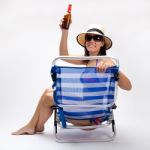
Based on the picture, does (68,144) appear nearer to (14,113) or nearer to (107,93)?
(107,93)

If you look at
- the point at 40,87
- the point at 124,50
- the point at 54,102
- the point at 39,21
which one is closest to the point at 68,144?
the point at 54,102

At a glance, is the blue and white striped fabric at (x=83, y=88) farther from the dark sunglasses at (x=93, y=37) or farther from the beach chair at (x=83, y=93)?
the dark sunglasses at (x=93, y=37)

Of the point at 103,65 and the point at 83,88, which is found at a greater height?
the point at 103,65

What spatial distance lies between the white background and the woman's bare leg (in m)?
0.08

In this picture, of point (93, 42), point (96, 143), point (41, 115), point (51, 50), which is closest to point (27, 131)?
point (41, 115)

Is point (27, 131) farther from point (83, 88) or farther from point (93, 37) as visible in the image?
point (93, 37)

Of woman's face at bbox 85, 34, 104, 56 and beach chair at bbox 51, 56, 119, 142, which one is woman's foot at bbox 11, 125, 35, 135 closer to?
beach chair at bbox 51, 56, 119, 142

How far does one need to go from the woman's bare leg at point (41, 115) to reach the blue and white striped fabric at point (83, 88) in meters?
0.21

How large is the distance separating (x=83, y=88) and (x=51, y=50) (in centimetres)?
221

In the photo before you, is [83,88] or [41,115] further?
[41,115]

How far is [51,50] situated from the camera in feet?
16.5

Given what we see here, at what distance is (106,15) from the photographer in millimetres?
5402

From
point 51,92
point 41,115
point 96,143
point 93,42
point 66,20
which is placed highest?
point 66,20

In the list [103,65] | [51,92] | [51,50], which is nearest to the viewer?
[103,65]
